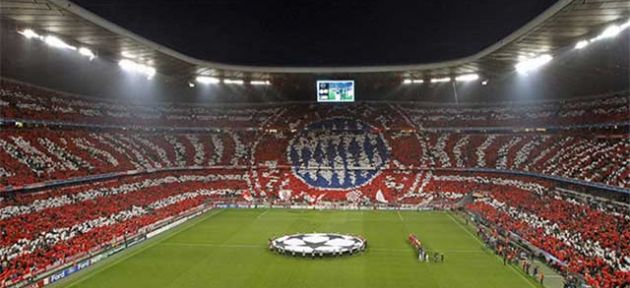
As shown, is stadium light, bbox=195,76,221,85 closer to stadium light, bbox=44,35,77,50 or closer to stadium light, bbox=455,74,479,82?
stadium light, bbox=44,35,77,50

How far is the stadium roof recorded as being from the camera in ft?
106

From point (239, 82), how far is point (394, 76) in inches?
852

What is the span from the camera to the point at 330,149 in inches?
2616

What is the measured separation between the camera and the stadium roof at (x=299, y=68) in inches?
1275

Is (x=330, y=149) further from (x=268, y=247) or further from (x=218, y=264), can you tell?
(x=218, y=264)

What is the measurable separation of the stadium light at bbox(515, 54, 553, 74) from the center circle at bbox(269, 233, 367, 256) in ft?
89.6

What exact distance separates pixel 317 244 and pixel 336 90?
3060cm

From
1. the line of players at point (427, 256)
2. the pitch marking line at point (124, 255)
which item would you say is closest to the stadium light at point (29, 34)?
the pitch marking line at point (124, 255)

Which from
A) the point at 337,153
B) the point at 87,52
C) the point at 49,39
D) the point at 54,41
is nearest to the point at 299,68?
the point at 337,153

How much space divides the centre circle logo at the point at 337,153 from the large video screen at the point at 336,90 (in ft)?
27.2

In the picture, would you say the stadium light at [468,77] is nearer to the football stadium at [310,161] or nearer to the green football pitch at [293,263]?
the football stadium at [310,161]

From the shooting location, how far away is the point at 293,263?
98.5 feet

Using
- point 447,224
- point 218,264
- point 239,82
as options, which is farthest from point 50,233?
point 239,82

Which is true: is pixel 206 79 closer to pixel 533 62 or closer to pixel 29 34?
pixel 29 34
